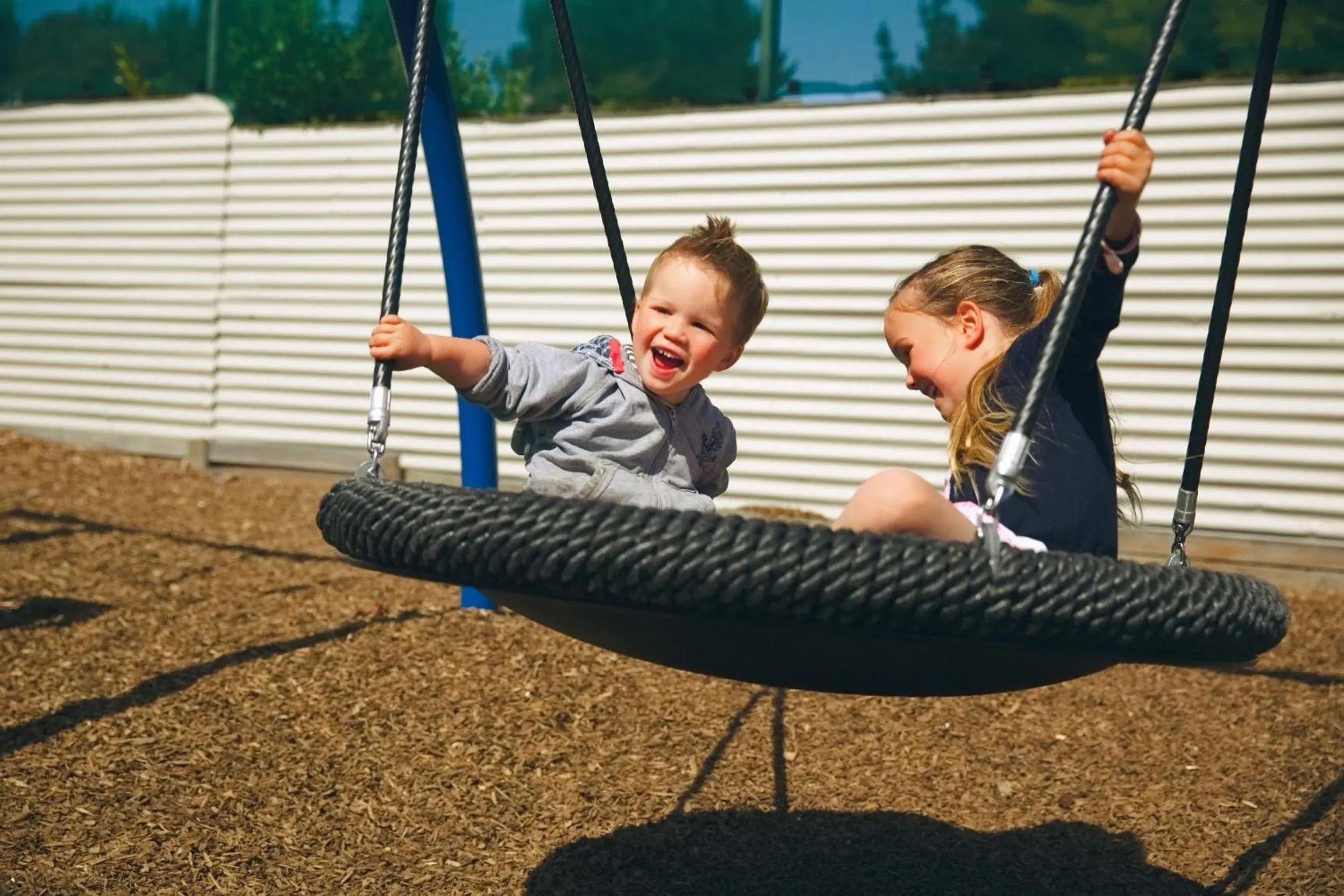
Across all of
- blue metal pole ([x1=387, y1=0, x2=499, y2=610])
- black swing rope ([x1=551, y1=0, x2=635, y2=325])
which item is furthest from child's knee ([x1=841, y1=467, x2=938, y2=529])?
blue metal pole ([x1=387, y1=0, x2=499, y2=610])

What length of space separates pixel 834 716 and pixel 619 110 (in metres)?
3.97

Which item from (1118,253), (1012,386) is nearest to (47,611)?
(1012,386)

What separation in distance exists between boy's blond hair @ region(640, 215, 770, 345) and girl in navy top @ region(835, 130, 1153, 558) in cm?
27

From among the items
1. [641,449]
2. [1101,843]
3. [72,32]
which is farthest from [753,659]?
[72,32]

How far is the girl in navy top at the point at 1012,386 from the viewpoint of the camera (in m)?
1.81

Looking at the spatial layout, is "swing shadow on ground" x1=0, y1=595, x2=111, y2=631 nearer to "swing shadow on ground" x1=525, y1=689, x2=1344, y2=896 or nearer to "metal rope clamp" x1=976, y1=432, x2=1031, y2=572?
"swing shadow on ground" x1=525, y1=689, x2=1344, y2=896

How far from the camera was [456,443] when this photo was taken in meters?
7.16

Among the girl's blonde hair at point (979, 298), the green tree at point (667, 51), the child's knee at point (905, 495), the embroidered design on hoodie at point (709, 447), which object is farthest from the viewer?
the green tree at point (667, 51)

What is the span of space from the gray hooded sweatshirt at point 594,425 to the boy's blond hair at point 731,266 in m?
0.20

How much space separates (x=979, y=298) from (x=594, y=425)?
2.49 ft

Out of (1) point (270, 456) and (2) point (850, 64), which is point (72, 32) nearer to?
(1) point (270, 456)

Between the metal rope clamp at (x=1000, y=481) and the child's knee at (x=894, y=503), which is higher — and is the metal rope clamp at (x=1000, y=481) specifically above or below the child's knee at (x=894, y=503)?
above

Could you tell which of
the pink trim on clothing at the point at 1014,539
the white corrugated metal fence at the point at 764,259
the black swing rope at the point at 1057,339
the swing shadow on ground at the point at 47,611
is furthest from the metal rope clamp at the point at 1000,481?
the white corrugated metal fence at the point at 764,259

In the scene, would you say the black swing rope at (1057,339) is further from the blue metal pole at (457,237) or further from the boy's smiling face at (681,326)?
the blue metal pole at (457,237)
